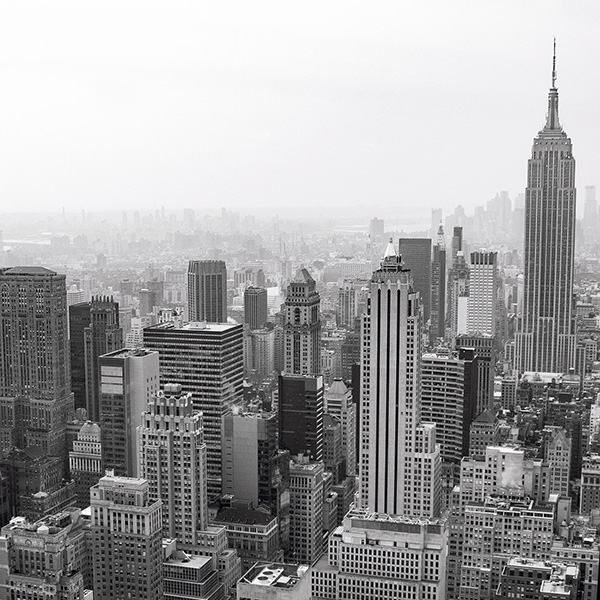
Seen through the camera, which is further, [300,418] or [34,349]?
[34,349]

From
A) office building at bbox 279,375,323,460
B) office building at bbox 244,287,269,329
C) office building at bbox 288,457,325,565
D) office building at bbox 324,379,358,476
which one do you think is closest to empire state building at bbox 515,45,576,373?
office building at bbox 324,379,358,476

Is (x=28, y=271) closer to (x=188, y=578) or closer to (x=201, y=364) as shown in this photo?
(x=201, y=364)

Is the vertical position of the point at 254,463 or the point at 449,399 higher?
the point at 449,399

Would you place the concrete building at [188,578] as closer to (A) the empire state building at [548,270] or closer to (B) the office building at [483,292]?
(B) the office building at [483,292]

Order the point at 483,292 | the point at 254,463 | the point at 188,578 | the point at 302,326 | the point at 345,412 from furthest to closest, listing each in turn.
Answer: the point at 483,292
the point at 302,326
the point at 345,412
the point at 254,463
the point at 188,578

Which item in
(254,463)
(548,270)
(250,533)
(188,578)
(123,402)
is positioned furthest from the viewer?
(548,270)

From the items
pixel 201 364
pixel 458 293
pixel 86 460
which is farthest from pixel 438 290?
pixel 86 460
